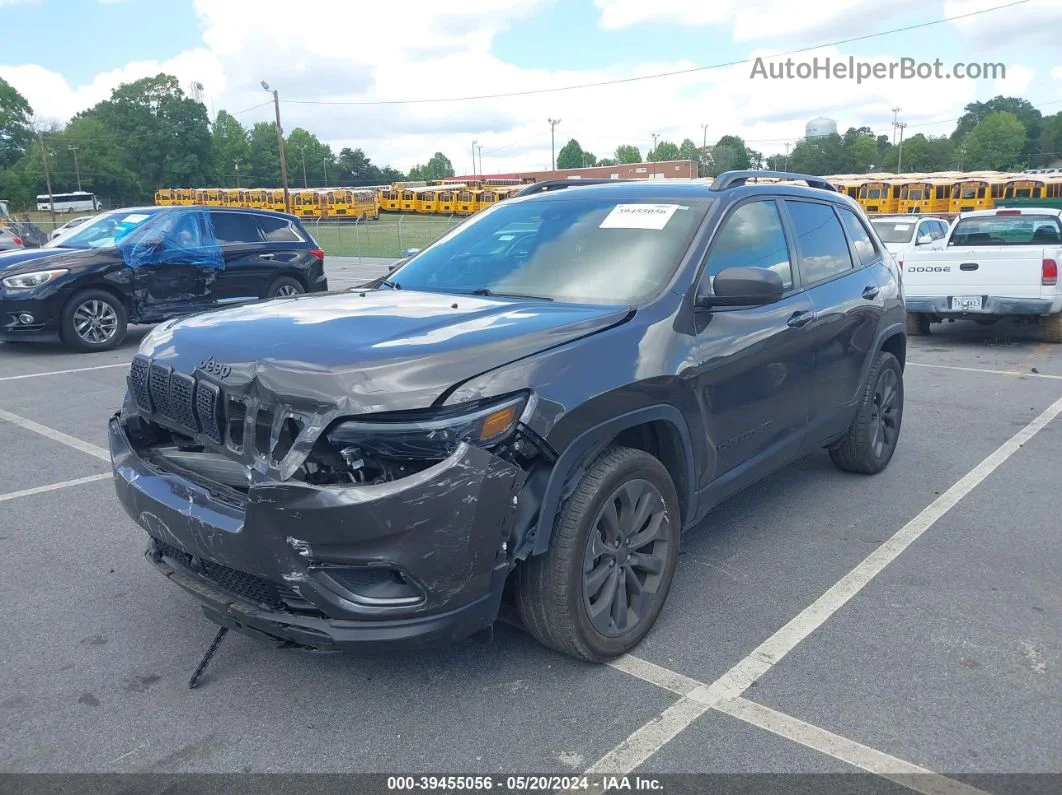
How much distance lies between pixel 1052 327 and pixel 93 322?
11955 millimetres

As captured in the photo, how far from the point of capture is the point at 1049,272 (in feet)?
34.6

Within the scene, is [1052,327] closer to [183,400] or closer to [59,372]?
[183,400]

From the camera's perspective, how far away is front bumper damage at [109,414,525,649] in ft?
8.52

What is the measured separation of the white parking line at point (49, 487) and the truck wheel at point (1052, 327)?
36.2ft

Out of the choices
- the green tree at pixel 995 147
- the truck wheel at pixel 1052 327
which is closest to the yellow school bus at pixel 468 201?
the truck wheel at pixel 1052 327

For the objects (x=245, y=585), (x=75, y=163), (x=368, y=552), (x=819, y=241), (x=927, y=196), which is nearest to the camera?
(x=368, y=552)

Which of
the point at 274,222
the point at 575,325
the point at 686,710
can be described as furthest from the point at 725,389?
the point at 274,222

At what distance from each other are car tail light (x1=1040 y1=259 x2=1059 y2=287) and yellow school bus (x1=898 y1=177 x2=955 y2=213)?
34.3 meters

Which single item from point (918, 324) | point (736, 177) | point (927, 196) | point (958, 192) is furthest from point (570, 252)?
point (958, 192)

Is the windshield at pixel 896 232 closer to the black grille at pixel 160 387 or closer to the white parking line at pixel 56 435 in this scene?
the white parking line at pixel 56 435

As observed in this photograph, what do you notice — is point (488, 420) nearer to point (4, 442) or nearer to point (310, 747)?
point (310, 747)

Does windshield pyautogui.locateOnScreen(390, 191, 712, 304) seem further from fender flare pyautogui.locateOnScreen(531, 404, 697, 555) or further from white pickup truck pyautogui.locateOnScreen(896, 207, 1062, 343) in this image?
white pickup truck pyautogui.locateOnScreen(896, 207, 1062, 343)

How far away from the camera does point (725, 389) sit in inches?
150

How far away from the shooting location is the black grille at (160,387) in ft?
10.6
